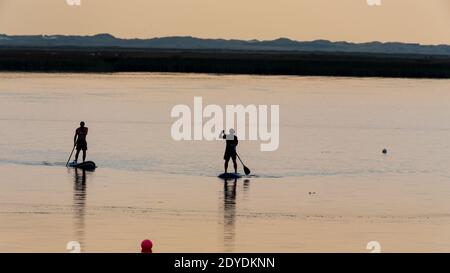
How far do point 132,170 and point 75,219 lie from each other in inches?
442

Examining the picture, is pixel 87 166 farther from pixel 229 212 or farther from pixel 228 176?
pixel 229 212

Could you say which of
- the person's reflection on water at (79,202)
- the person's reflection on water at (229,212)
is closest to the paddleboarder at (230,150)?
the person's reflection on water at (229,212)

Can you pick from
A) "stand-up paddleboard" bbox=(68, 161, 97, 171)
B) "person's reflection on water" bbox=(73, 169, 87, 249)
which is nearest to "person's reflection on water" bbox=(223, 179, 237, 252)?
"person's reflection on water" bbox=(73, 169, 87, 249)

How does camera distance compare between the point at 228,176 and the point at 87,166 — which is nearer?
the point at 228,176

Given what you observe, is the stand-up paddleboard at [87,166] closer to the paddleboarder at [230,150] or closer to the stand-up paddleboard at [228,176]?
the stand-up paddleboard at [228,176]

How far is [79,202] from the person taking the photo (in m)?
30.4

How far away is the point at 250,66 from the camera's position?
151 meters

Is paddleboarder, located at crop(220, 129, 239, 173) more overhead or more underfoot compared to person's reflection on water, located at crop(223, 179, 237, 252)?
more overhead

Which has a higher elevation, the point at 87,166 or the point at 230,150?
the point at 230,150

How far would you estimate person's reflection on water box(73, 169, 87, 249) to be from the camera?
25562 millimetres

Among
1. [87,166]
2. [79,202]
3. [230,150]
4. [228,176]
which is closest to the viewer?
[79,202]

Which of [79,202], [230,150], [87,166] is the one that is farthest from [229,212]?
[87,166]

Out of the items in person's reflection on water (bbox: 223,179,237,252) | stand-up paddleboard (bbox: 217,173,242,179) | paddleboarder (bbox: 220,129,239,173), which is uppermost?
paddleboarder (bbox: 220,129,239,173)

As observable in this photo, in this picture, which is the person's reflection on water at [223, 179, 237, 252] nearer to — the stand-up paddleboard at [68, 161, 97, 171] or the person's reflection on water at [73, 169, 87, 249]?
the person's reflection on water at [73, 169, 87, 249]
